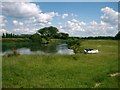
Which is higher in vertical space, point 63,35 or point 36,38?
point 63,35

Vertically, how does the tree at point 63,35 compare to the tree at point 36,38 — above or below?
above

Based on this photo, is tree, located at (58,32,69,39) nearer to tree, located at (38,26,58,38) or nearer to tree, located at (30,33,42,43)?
tree, located at (38,26,58,38)

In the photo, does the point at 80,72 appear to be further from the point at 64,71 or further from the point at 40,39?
the point at 40,39

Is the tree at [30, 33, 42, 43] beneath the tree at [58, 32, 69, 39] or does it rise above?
beneath

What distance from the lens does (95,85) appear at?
17531 millimetres

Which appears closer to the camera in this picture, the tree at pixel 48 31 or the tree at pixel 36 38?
the tree at pixel 36 38

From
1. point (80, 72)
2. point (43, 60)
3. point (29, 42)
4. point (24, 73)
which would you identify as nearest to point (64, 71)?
point (80, 72)

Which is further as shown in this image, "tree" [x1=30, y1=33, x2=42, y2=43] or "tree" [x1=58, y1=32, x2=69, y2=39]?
"tree" [x1=58, y1=32, x2=69, y2=39]

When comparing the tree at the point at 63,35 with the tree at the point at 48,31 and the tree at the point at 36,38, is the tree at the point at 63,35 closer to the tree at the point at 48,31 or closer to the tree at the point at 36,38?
the tree at the point at 48,31

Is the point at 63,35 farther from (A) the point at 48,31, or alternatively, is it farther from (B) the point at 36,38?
(B) the point at 36,38

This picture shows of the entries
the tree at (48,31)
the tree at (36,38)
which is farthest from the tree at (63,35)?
the tree at (36,38)

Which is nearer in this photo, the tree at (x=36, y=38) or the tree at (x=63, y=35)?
the tree at (x=36, y=38)

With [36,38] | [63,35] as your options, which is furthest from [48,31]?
[36,38]

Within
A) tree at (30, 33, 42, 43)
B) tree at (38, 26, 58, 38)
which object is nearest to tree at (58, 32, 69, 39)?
tree at (38, 26, 58, 38)
